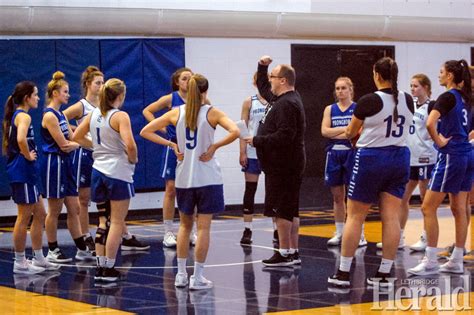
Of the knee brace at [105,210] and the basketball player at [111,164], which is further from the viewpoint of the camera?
the knee brace at [105,210]

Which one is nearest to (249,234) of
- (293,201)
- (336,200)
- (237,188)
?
(336,200)

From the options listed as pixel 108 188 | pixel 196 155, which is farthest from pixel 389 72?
pixel 108 188

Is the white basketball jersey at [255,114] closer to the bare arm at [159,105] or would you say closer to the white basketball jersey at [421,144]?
the bare arm at [159,105]

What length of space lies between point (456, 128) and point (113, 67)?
712 cm

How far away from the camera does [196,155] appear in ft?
29.3

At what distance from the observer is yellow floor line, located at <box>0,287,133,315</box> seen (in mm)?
8031

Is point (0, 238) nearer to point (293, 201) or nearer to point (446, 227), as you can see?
point (293, 201)

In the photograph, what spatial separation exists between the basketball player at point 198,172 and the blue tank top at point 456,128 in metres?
2.16

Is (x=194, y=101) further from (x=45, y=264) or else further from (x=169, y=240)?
(x=169, y=240)

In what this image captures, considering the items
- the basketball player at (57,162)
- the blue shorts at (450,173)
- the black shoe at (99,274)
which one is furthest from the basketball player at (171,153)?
the blue shorts at (450,173)

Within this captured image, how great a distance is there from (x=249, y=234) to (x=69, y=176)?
2.58 meters

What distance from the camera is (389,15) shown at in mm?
17344

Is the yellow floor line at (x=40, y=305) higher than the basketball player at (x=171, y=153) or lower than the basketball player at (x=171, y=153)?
lower

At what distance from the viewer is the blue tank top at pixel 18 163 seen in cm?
994
